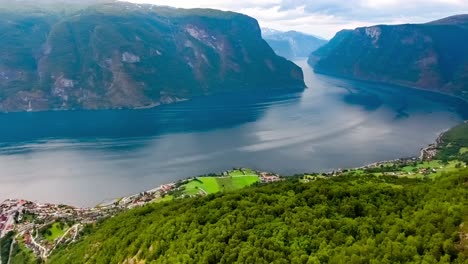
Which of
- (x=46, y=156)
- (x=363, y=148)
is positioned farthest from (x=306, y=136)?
(x=46, y=156)

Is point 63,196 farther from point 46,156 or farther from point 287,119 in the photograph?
point 287,119

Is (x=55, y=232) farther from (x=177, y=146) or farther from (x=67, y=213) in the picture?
(x=177, y=146)

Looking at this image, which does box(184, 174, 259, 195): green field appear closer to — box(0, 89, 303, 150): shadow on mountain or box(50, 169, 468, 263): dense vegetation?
box(50, 169, 468, 263): dense vegetation

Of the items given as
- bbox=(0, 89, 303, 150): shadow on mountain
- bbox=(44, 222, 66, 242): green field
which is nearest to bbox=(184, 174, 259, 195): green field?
bbox=(44, 222, 66, 242): green field

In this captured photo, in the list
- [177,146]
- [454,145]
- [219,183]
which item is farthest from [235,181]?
[454,145]

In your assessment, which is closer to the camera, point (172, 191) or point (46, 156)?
point (172, 191)

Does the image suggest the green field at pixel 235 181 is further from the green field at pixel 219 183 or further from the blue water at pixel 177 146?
the blue water at pixel 177 146

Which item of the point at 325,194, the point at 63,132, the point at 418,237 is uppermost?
the point at 418,237
